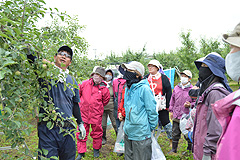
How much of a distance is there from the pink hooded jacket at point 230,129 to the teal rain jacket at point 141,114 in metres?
1.56

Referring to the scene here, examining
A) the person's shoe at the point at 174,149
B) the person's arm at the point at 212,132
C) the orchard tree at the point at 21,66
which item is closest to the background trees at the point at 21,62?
the orchard tree at the point at 21,66

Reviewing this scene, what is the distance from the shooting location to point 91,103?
→ 4.03m

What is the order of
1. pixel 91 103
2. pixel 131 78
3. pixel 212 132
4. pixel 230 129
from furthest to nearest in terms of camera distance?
pixel 91 103 < pixel 131 78 < pixel 212 132 < pixel 230 129

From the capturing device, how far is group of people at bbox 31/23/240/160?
1.09 meters

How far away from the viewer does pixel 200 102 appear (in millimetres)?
2061

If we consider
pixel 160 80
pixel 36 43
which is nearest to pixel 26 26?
pixel 36 43

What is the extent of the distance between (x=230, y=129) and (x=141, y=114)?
174 cm

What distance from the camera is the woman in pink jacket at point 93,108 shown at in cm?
401

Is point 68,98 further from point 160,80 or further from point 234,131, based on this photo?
point 160,80

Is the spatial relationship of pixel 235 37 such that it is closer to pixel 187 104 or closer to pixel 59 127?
pixel 59 127

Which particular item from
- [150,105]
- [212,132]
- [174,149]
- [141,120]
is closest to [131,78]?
[150,105]

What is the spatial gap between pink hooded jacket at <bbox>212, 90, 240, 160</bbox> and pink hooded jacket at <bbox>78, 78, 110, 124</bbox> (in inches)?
128

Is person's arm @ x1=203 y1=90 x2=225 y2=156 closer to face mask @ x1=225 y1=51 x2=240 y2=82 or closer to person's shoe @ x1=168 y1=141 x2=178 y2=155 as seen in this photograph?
face mask @ x1=225 y1=51 x2=240 y2=82

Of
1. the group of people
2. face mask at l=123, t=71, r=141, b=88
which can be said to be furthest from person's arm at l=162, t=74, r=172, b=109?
face mask at l=123, t=71, r=141, b=88
